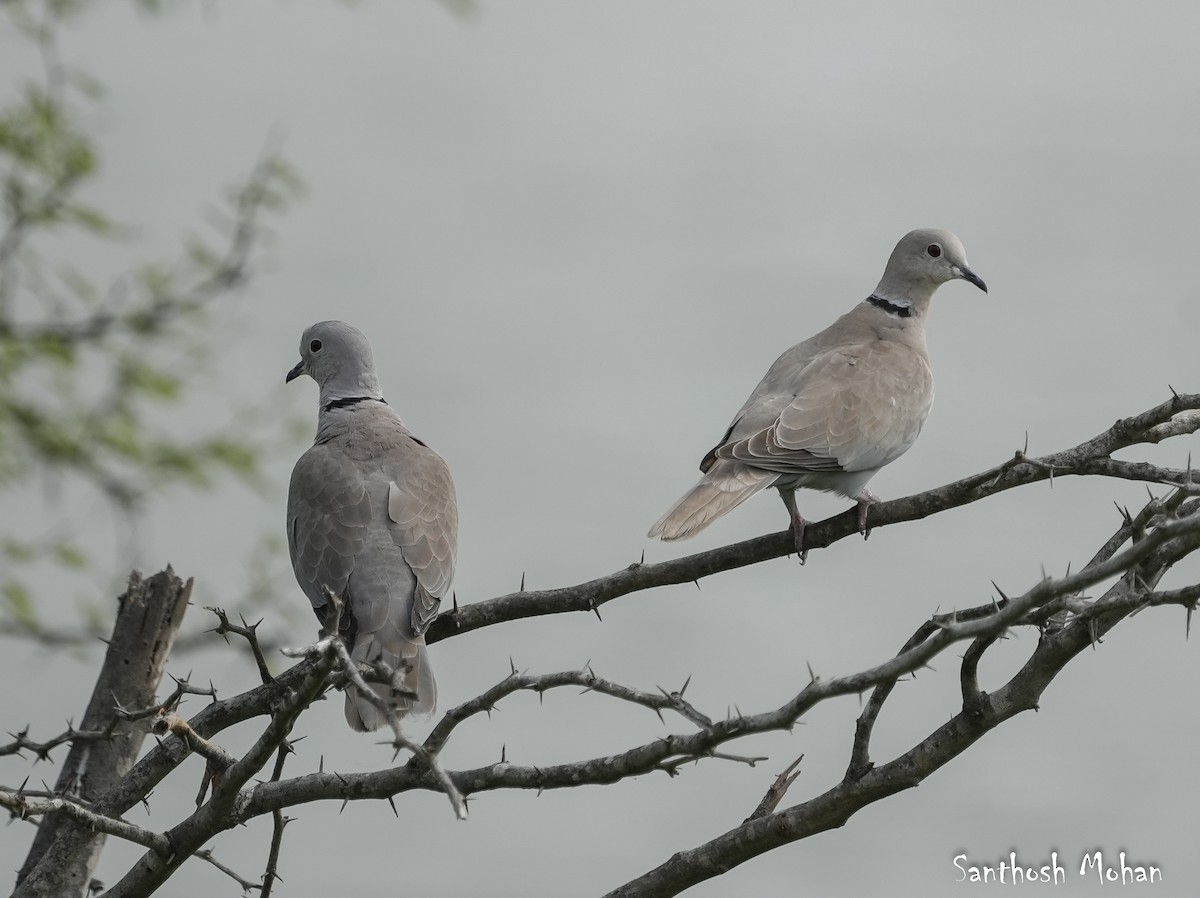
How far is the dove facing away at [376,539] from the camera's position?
16.3 ft

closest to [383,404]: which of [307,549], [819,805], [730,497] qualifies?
[307,549]

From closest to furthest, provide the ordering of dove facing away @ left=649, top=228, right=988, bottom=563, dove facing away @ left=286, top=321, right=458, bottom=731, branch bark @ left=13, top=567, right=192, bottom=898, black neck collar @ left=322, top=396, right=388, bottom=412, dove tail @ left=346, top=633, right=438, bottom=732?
dove tail @ left=346, top=633, right=438, bottom=732 → dove facing away @ left=286, top=321, right=458, bottom=731 → branch bark @ left=13, top=567, right=192, bottom=898 → dove facing away @ left=649, top=228, right=988, bottom=563 → black neck collar @ left=322, top=396, right=388, bottom=412

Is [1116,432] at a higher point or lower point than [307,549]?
lower

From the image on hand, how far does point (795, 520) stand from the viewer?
5.21 meters

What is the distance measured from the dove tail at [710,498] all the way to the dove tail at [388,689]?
856mm

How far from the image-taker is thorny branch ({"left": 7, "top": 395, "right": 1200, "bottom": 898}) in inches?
111

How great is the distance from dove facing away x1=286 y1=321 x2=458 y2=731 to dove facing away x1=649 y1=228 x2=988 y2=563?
0.82m

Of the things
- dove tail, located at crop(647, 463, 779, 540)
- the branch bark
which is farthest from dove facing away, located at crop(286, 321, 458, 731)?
dove tail, located at crop(647, 463, 779, 540)

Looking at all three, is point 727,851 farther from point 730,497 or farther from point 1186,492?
point 730,497

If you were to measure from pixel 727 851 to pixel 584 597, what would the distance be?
101 cm

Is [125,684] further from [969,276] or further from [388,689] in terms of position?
[969,276]

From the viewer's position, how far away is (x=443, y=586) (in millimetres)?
5168

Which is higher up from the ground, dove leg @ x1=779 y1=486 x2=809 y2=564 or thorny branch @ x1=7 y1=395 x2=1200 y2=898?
dove leg @ x1=779 y1=486 x2=809 y2=564

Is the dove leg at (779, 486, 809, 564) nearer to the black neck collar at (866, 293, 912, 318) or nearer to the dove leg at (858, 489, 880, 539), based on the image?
the dove leg at (858, 489, 880, 539)
